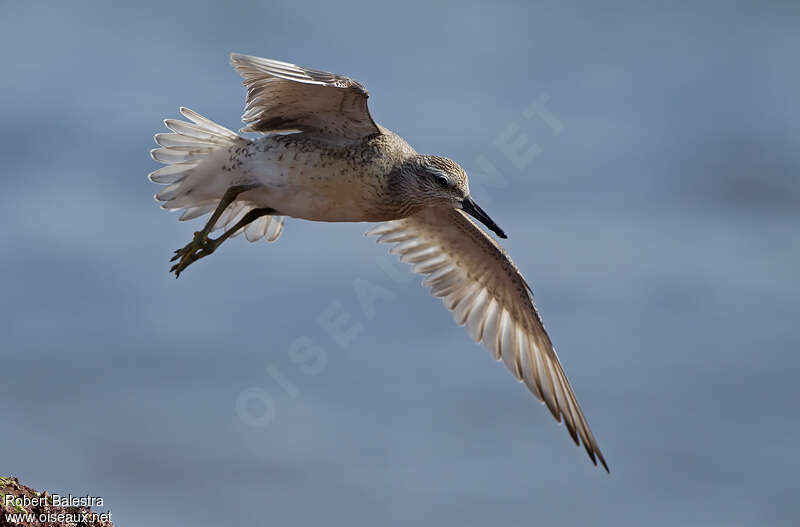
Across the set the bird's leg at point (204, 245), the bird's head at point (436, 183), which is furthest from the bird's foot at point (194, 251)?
the bird's head at point (436, 183)

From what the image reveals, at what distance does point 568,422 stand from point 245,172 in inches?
161

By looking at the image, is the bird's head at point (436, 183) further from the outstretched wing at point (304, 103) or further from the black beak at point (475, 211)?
the outstretched wing at point (304, 103)

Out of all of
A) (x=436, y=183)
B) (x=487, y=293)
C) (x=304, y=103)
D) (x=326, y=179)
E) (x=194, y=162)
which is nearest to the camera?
(x=326, y=179)

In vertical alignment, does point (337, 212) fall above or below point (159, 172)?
→ below

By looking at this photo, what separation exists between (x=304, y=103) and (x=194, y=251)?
1.79 metres

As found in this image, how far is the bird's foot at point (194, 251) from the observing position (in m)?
9.20

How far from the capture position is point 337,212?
8.76m

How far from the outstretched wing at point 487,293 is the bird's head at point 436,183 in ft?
3.68

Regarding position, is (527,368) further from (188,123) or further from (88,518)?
(88,518)

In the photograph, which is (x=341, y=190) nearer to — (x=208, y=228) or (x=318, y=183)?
(x=318, y=183)

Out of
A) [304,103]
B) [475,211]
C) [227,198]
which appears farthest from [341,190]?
[475,211]

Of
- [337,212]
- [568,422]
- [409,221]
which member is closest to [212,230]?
[337,212]

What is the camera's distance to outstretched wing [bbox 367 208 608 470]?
10.3 m

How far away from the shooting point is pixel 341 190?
8633 millimetres
